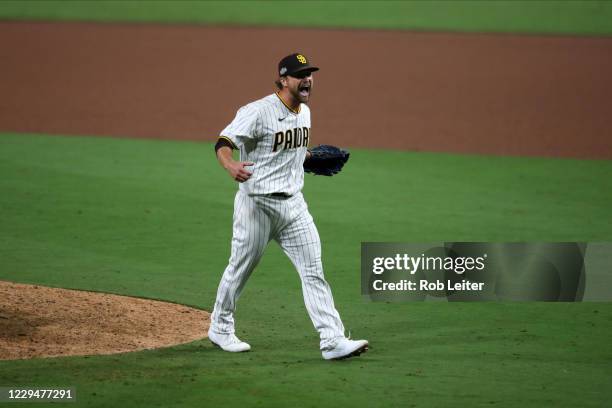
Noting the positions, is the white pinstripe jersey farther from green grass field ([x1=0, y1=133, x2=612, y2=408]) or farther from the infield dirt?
the infield dirt

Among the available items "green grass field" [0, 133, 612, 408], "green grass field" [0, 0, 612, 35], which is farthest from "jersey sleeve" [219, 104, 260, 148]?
"green grass field" [0, 0, 612, 35]

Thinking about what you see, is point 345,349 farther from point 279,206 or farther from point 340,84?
point 340,84

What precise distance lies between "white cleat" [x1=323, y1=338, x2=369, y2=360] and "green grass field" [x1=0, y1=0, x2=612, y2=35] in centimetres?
1536

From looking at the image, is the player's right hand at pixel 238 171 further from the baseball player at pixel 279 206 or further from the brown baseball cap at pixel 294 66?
the brown baseball cap at pixel 294 66

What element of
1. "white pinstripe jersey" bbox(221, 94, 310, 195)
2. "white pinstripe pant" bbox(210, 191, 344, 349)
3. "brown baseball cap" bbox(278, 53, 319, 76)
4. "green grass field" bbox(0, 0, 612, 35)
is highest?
"green grass field" bbox(0, 0, 612, 35)

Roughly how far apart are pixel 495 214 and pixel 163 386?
6072mm

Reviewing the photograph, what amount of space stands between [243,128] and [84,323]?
176 cm

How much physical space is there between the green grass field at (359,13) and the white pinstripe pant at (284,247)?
15141 millimetres

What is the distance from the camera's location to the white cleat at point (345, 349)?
6.47m

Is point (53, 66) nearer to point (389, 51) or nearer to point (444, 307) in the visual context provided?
point (389, 51)

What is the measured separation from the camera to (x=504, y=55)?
18938mm

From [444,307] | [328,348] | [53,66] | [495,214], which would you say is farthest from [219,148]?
[53,66]

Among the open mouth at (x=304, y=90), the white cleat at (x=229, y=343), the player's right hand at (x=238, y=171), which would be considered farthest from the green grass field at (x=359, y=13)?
the player's right hand at (x=238, y=171)

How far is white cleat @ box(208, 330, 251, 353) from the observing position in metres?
6.71
